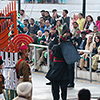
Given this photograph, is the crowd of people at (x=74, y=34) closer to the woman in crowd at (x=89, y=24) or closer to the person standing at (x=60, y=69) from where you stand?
the woman in crowd at (x=89, y=24)

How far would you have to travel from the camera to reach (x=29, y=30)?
19.2m

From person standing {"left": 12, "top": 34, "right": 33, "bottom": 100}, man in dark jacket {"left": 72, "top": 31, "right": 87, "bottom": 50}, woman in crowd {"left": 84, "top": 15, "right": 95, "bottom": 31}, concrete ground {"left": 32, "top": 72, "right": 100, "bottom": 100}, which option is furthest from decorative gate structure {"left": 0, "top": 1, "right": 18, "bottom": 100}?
woman in crowd {"left": 84, "top": 15, "right": 95, "bottom": 31}

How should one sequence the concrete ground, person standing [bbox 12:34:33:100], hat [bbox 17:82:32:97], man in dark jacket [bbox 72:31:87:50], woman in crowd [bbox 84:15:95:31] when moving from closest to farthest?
hat [bbox 17:82:32:97] < person standing [bbox 12:34:33:100] < the concrete ground < man in dark jacket [bbox 72:31:87:50] < woman in crowd [bbox 84:15:95:31]

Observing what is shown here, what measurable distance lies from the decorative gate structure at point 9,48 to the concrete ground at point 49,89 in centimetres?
162

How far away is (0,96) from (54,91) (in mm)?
1679

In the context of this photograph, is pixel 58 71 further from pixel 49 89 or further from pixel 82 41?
pixel 82 41

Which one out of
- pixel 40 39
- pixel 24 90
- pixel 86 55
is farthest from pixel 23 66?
pixel 40 39

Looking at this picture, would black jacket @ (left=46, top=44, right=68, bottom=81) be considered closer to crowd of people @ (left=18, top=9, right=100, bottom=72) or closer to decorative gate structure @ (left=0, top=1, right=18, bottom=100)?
decorative gate structure @ (left=0, top=1, right=18, bottom=100)

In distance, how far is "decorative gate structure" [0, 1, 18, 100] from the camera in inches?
446

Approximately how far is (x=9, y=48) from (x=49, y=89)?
3001 mm

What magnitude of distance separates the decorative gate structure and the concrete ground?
5.32 ft

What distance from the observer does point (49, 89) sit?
46.5 feet

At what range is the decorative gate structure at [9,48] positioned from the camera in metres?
11.3

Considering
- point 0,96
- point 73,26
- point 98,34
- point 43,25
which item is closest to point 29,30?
point 43,25
